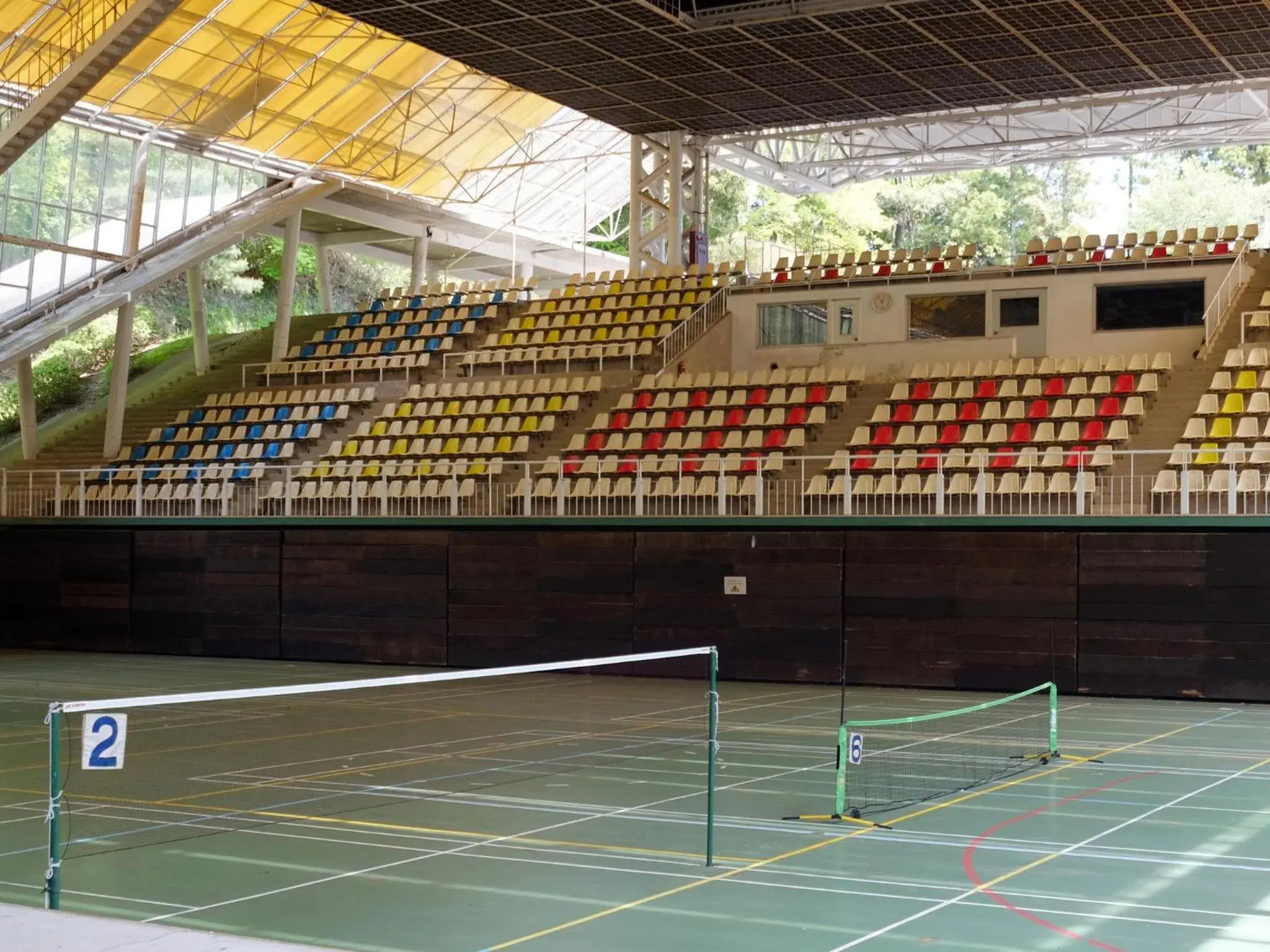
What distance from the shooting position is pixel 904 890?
10070 millimetres

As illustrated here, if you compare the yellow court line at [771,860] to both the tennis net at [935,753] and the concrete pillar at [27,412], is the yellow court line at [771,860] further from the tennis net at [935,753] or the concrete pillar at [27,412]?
the concrete pillar at [27,412]

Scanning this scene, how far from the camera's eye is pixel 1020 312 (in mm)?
34375

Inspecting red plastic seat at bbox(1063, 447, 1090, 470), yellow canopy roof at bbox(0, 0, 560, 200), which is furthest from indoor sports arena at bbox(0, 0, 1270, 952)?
red plastic seat at bbox(1063, 447, 1090, 470)

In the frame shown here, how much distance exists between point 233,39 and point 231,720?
23.5 meters

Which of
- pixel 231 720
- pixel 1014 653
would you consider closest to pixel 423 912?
pixel 231 720

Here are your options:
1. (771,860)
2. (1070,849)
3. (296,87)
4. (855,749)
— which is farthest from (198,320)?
(1070,849)

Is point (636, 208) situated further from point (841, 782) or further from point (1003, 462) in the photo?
point (841, 782)

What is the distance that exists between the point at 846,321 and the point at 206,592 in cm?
1647

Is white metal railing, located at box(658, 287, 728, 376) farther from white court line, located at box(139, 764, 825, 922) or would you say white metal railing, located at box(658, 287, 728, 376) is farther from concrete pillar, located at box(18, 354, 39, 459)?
white court line, located at box(139, 764, 825, 922)

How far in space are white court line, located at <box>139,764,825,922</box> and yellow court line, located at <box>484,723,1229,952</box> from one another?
2.04m

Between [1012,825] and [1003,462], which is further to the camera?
[1003,462]

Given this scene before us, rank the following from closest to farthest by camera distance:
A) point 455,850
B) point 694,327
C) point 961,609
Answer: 1. point 455,850
2. point 961,609
3. point 694,327

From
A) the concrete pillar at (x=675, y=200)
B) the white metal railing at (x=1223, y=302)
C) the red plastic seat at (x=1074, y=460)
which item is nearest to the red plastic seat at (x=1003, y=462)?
the red plastic seat at (x=1074, y=460)

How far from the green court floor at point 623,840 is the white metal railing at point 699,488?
532 centimetres
